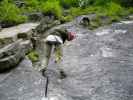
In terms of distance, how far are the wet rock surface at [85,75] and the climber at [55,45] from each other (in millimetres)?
141

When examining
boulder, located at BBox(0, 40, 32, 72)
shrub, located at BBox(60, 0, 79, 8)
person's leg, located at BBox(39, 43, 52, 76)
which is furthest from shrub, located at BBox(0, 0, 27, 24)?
shrub, located at BBox(60, 0, 79, 8)

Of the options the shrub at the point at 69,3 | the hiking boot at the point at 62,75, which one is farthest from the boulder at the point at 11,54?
the shrub at the point at 69,3

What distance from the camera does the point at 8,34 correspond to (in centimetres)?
788

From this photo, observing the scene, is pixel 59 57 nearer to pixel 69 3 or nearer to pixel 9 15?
pixel 9 15

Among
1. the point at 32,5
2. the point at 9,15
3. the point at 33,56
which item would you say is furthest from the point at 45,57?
the point at 32,5

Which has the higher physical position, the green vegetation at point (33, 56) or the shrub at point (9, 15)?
the shrub at point (9, 15)

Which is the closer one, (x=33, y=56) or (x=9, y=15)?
(x=33, y=56)

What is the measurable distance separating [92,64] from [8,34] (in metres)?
2.47

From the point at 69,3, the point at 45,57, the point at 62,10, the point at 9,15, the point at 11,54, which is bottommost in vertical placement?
the point at 69,3

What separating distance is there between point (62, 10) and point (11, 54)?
8.11 meters

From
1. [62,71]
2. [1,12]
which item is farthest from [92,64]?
[1,12]

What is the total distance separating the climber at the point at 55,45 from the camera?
701 cm

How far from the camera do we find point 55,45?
27.0 feet

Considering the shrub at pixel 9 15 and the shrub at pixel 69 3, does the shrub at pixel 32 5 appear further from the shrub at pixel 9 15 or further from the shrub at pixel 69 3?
the shrub at pixel 9 15
